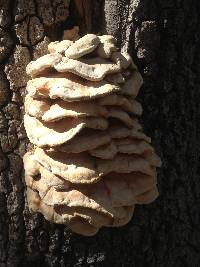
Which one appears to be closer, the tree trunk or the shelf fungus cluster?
the shelf fungus cluster

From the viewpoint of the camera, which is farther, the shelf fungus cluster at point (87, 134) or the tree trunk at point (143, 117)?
the tree trunk at point (143, 117)

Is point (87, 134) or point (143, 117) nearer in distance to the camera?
point (87, 134)

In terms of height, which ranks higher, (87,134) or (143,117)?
(87,134)

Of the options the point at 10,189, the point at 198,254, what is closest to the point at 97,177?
the point at 10,189
